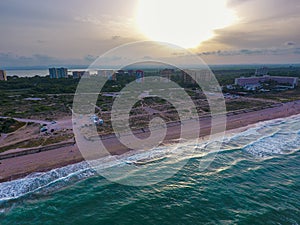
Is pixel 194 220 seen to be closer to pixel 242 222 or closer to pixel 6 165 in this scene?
pixel 242 222

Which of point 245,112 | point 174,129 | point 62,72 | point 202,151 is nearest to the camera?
point 202,151

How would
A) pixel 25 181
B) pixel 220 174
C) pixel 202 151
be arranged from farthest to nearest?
pixel 202 151
pixel 220 174
pixel 25 181

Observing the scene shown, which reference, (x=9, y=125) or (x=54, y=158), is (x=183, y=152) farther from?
(x=9, y=125)

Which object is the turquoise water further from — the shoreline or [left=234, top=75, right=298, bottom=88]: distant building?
A: [left=234, top=75, right=298, bottom=88]: distant building

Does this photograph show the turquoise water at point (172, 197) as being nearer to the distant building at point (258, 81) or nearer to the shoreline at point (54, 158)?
the shoreline at point (54, 158)

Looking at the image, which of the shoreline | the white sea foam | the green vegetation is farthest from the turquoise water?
the green vegetation

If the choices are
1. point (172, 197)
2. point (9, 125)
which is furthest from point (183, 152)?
point (9, 125)

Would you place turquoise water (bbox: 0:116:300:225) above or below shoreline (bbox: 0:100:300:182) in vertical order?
below

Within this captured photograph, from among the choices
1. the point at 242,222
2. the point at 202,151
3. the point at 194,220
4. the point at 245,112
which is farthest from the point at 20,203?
the point at 245,112
